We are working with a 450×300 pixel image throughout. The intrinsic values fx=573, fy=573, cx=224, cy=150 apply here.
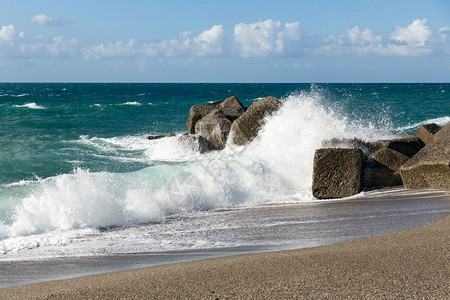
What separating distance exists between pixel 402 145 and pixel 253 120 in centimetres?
407

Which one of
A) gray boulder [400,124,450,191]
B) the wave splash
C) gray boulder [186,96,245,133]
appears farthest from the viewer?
gray boulder [186,96,245,133]

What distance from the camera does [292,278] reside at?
423cm

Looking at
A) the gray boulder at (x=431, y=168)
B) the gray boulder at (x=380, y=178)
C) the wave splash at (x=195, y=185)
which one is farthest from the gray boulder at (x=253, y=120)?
the gray boulder at (x=431, y=168)

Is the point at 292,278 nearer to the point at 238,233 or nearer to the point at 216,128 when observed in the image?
the point at 238,233

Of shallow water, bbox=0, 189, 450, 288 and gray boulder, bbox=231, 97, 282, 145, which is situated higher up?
gray boulder, bbox=231, 97, 282, 145

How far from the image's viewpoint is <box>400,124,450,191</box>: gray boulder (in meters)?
Answer: 8.05

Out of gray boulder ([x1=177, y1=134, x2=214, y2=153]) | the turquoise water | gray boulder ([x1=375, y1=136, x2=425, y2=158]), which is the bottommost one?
the turquoise water

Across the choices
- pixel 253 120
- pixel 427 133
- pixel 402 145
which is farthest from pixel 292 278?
pixel 253 120

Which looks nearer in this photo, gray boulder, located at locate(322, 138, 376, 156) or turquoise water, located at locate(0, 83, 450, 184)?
gray boulder, located at locate(322, 138, 376, 156)

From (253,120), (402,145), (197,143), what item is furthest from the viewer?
(197,143)

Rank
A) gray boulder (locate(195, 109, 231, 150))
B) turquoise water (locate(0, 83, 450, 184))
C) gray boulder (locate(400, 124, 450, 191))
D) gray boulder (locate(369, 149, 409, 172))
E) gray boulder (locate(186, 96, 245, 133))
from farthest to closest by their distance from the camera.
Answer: gray boulder (locate(186, 96, 245, 133))
gray boulder (locate(195, 109, 231, 150))
turquoise water (locate(0, 83, 450, 184))
gray boulder (locate(369, 149, 409, 172))
gray boulder (locate(400, 124, 450, 191))

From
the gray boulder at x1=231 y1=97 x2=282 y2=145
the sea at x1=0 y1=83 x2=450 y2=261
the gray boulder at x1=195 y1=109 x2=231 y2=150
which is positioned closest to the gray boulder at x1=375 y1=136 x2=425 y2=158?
the sea at x1=0 y1=83 x2=450 y2=261

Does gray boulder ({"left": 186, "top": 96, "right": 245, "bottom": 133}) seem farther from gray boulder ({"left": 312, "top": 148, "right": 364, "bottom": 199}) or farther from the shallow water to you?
the shallow water

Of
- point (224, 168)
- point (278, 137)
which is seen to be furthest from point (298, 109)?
point (224, 168)
